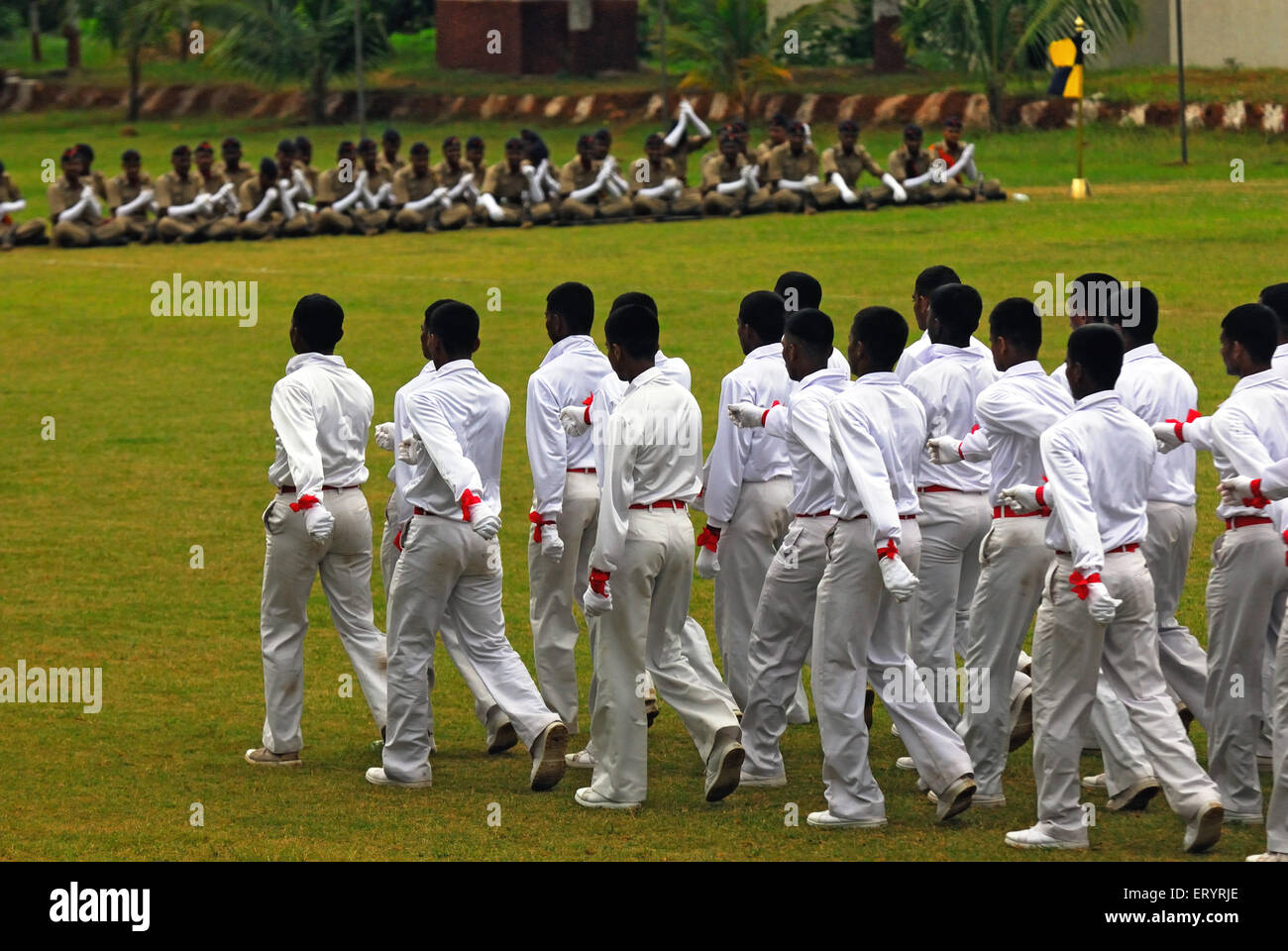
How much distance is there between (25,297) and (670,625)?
17918 millimetres

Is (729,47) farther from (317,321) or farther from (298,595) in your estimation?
(298,595)

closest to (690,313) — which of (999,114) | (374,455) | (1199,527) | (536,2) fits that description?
(374,455)

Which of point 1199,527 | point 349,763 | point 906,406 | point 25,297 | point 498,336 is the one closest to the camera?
point 906,406

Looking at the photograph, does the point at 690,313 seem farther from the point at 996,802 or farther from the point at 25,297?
the point at 996,802

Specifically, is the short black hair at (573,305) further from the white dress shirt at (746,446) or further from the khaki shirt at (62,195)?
the khaki shirt at (62,195)

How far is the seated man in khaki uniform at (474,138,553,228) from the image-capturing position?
29.3 metres

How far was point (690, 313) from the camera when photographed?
2070 centimetres

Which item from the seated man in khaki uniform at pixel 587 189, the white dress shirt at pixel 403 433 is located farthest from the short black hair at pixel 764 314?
the seated man in khaki uniform at pixel 587 189

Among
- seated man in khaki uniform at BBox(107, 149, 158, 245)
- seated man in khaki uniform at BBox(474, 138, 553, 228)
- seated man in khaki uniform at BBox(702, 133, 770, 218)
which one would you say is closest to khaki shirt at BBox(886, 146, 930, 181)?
seated man in khaki uniform at BBox(702, 133, 770, 218)

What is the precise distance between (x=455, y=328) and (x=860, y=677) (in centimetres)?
230

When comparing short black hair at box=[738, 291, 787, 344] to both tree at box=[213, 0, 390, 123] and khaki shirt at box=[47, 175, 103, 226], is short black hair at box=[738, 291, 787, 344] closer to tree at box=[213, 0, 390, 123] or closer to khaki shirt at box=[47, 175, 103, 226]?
khaki shirt at box=[47, 175, 103, 226]

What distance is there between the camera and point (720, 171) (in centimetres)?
2956

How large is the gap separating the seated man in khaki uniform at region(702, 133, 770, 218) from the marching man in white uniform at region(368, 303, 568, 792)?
21471 mm

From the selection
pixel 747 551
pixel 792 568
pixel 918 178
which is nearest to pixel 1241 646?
pixel 792 568
